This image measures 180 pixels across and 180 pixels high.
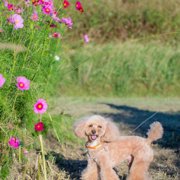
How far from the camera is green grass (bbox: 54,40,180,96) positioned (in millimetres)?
13445

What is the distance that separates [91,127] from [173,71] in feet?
28.9

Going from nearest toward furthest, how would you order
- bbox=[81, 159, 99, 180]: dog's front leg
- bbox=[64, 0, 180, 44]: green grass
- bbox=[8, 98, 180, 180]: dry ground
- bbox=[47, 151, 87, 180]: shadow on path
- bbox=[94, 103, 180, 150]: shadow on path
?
bbox=[81, 159, 99, 180]: dog's front leg, bbox=[8, 98, 180, 180]: dry ground, bbox=[47, 151, 87, 180]: shadow on path, bbox=[94, 103, 180, 150]: shadow on path, bbox=[64, 0, 180, 44]: green grass

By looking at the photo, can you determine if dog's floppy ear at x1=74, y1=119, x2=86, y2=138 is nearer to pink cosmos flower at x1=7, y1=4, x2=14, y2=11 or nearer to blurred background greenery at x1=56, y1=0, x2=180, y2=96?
pink cosmos flower at x1=7, y1=4, x2=14, y2=11

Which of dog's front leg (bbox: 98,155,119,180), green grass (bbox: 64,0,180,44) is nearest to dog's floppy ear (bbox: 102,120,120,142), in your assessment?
dog's front leg (bbox: 98,155,119,180)

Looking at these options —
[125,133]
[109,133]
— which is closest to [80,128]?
[109,133]

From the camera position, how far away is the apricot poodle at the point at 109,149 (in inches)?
193

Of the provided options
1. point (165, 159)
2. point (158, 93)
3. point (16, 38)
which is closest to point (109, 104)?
point (158, 93)

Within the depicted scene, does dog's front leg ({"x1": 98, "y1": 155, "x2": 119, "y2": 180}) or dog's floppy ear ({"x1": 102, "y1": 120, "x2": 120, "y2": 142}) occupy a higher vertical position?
dog's floppy ear ({"x1": 102, "y1": 120, "x2": 120, "y2": 142})

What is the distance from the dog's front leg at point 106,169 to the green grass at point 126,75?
8.37 m

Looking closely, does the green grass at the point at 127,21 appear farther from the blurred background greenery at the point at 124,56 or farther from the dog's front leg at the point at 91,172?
the dog's front leg at the point at 91,172

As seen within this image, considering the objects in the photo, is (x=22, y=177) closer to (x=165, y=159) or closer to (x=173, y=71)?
(x=165, y=159)

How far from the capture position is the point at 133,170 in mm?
5055

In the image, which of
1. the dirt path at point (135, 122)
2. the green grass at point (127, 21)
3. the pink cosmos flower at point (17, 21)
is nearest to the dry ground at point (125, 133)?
the dirt path at point (135, 122)

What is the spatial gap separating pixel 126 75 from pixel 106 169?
8762 millimetres
